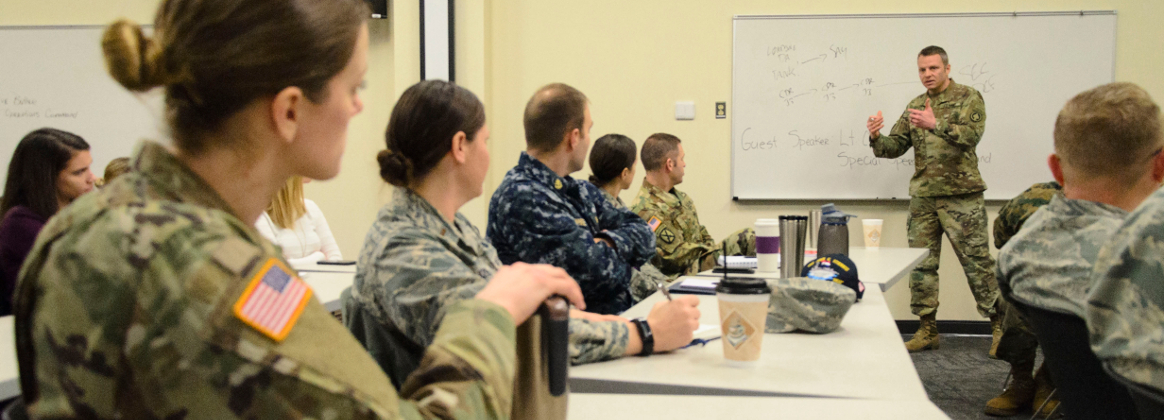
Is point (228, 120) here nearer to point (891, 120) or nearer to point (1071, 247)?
point (1071, 247)

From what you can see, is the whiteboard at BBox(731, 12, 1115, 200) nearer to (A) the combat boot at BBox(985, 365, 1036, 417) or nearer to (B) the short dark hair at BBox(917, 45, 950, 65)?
(B) the short dark hair at BBox(917, 45, 950, 65)

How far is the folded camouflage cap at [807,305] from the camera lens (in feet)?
5.24

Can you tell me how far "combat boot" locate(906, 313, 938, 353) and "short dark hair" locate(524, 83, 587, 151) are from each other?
2.95 m

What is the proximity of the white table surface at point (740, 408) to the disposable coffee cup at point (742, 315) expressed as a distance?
21 cm

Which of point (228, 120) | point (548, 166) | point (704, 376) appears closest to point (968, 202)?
point (548, 166)

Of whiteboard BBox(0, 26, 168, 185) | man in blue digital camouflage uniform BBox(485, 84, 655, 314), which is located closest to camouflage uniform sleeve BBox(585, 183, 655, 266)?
man in blue digital camouflage uniform BBox(485, 84, 655, 314)

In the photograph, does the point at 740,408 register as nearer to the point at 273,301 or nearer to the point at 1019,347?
the point at 273,301

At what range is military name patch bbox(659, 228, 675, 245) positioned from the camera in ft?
11.4

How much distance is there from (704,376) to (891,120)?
3.93 metres

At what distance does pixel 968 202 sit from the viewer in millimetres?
4430

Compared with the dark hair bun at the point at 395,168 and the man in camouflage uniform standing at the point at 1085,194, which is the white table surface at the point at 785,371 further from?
the dark hair bun at the point at 395,168

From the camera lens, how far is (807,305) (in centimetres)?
160

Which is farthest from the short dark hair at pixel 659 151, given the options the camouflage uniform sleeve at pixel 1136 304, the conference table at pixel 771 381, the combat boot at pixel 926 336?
the camouflage uniform sleeve at pixel 1136 304

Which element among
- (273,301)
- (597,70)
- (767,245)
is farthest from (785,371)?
(597,70)
